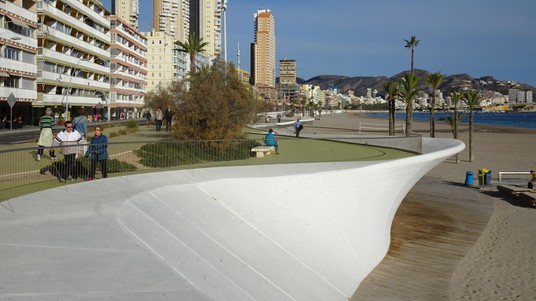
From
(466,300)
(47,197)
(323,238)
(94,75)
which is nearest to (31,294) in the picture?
(47,197)

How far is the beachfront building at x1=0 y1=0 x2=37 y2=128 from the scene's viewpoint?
40.8 m

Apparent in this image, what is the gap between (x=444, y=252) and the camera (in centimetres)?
1442

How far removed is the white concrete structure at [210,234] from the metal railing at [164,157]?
1349mm

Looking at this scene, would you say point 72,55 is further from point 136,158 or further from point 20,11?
point 136,158

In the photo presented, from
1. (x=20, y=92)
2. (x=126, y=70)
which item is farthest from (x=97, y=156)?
(x=126, y=70)

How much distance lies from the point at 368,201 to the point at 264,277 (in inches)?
266

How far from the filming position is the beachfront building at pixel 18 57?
4081 centimetres

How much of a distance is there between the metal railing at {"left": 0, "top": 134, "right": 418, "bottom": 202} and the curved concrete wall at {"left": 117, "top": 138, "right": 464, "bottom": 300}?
1.51m

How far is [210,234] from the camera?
25.0 feet

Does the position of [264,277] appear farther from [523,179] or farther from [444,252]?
[523,179]

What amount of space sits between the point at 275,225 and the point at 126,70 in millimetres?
78307

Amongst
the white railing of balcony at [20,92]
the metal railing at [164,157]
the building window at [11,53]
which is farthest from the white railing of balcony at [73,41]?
the metal railing at [164,157]

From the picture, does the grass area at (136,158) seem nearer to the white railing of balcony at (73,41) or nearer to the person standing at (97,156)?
the person standing at (97,156)

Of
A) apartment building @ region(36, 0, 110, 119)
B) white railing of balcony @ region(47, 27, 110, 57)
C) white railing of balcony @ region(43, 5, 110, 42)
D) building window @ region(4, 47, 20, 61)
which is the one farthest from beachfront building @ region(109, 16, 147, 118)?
building window @ region(4, 47, 20, 61)
